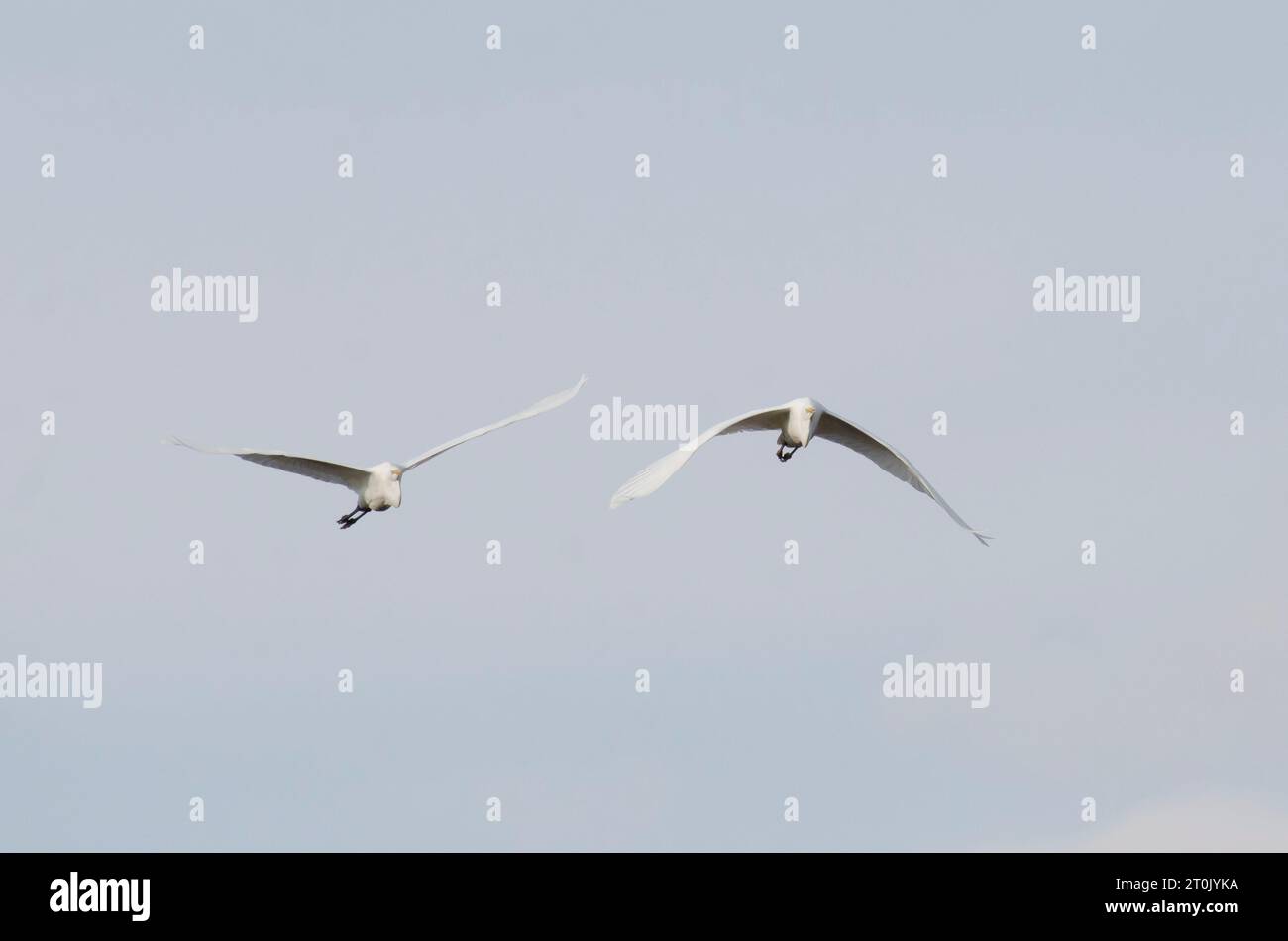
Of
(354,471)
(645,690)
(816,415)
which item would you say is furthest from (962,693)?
(354,471)

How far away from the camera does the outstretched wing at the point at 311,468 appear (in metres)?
51.7

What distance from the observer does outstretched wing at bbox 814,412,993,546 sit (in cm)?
5384

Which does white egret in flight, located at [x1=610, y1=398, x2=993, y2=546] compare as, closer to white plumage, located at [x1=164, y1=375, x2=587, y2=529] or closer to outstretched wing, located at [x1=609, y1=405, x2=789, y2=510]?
outstretched wing, located at [x1=609, y1=405, x2=789, y2=510]

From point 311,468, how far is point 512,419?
4292 mm

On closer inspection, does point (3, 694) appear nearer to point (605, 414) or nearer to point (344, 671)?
point (344, 671)

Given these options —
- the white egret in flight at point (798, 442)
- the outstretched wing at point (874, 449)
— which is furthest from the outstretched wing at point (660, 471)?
the outstretched wing at point (874, 449)

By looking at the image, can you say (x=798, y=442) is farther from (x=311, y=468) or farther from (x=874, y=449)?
(x=311, y=468)

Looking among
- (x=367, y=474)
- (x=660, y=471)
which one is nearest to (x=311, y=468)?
(x=367, y=474)

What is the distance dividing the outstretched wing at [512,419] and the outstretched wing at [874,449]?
205 inches

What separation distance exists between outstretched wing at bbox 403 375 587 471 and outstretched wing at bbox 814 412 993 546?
5.21 metres

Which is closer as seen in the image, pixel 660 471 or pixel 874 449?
pixel 660 471

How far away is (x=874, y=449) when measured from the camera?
54781 millimetres

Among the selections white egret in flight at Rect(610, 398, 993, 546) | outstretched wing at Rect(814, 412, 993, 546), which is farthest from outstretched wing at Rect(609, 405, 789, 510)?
outstretched wing at Rect(814, 412, 993, 546)

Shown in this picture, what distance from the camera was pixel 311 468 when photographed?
175ft
